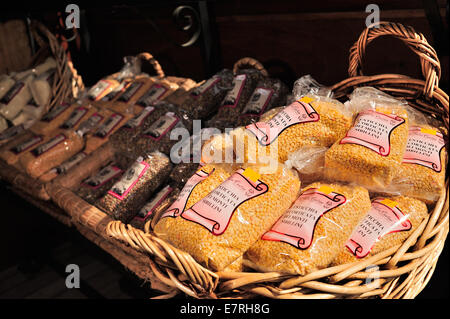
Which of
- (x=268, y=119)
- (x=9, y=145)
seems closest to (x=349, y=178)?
(x=268, y=119)

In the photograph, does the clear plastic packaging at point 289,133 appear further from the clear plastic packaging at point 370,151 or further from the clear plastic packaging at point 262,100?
the clear plastic packaging at point 262,100

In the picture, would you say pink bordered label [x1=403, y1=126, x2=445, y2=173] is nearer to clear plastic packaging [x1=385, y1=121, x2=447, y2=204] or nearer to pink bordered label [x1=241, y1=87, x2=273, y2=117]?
clear plastic packaging [x1=385, y1=121, x2=447, y2=204]

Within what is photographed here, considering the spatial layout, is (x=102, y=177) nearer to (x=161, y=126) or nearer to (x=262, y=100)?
(x=161, y=126)

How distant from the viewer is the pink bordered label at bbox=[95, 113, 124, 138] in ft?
5.26

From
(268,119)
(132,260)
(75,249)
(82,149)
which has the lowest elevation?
(75,249)

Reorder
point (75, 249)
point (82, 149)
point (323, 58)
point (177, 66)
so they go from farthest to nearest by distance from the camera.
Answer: point (75, 249) < point (177, 66) < point (82, 149) < point (323, 58)

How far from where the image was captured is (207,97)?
139 cm

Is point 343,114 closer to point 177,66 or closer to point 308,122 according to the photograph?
point 308,122

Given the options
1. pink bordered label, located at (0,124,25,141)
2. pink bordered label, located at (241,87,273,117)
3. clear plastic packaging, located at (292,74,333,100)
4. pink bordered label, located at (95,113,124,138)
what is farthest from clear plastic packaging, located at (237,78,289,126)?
pink bordered label, located at (0,124,25,141)

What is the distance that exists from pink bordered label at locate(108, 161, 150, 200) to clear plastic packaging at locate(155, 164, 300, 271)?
398mm

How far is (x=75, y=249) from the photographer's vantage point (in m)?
2.25

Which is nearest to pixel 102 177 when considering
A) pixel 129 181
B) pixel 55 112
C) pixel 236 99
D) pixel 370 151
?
pixel 129 181

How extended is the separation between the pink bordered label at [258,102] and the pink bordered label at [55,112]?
1.07 metres

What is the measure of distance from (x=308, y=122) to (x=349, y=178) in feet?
0.55
